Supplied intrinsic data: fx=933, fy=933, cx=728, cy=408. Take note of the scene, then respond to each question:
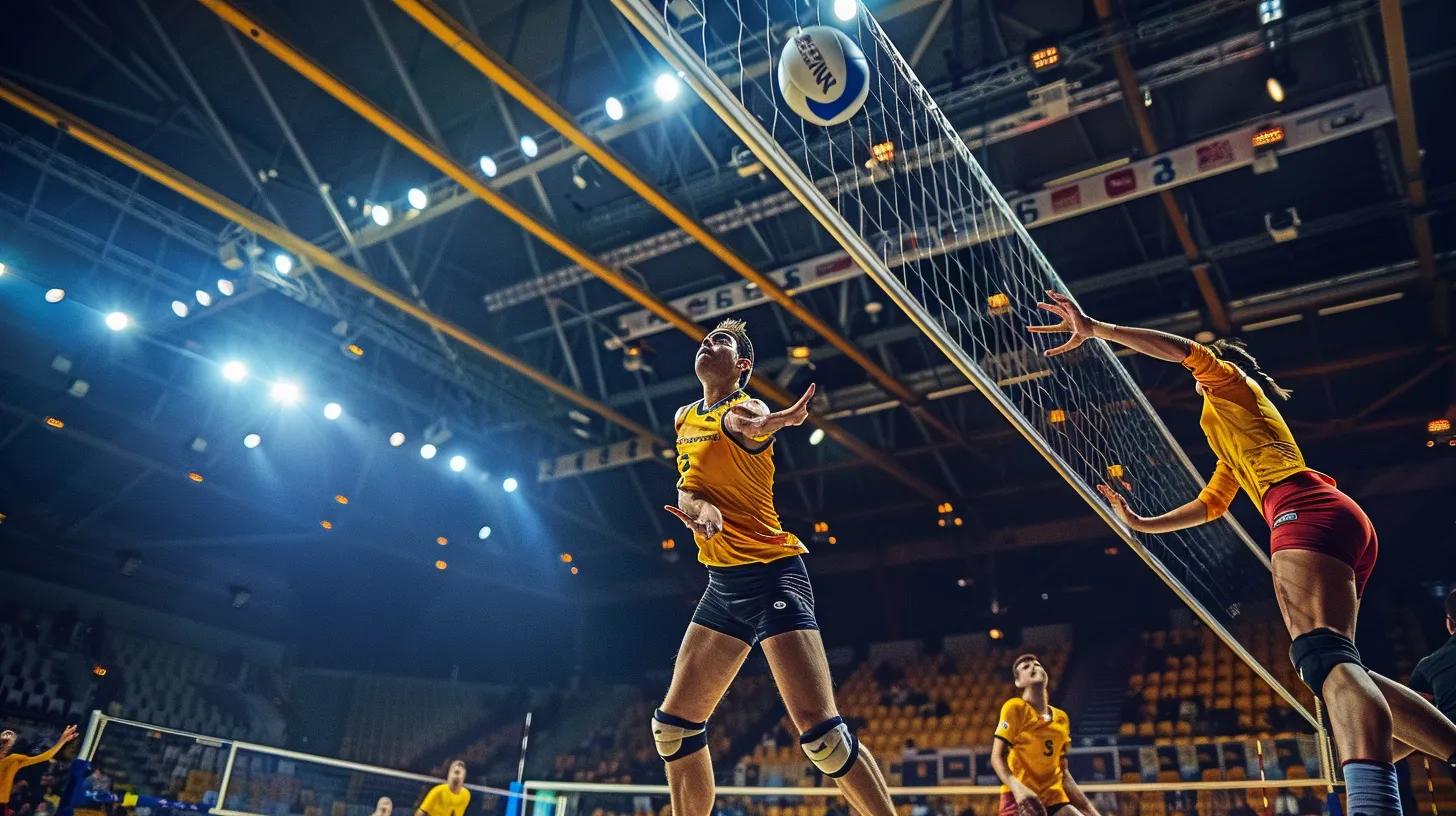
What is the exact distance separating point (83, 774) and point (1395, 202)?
13942 millimetres

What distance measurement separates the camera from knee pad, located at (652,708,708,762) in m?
3.73

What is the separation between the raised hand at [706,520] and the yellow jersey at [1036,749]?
402 cm

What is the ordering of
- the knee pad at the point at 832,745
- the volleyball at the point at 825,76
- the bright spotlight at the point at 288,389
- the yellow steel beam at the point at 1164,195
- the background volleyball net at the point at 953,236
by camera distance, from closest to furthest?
the knee pad at the point at 832,745 → the volleyball at the point at 825,76 → the background volleyball net at the point at 953,236 → the yellow steel beam at the point at 1164,195 → the bright spotlight at the point at 288,389

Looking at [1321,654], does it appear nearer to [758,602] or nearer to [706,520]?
[758,602]

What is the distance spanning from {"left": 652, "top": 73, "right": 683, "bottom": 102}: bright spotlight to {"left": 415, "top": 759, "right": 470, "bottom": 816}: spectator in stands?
7.19m

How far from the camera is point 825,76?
516 cm

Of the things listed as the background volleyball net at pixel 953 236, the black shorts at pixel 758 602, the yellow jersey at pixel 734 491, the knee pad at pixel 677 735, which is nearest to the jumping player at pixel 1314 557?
the background volleyball net at pixel 953 236

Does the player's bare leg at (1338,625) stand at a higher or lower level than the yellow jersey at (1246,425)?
lower

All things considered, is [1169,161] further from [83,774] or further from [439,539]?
[439,539]

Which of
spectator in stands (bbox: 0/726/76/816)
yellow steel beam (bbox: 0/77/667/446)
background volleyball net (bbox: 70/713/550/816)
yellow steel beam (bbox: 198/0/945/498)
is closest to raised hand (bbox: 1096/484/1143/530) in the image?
yellow steel beam (bbox: 198/0/945/498)

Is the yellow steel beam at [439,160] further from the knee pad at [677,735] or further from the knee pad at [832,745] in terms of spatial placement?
the knee pad at [832,745]

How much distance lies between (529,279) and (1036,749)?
10.3 m

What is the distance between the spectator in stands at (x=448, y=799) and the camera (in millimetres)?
9656

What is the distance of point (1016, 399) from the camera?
14.0 meters
